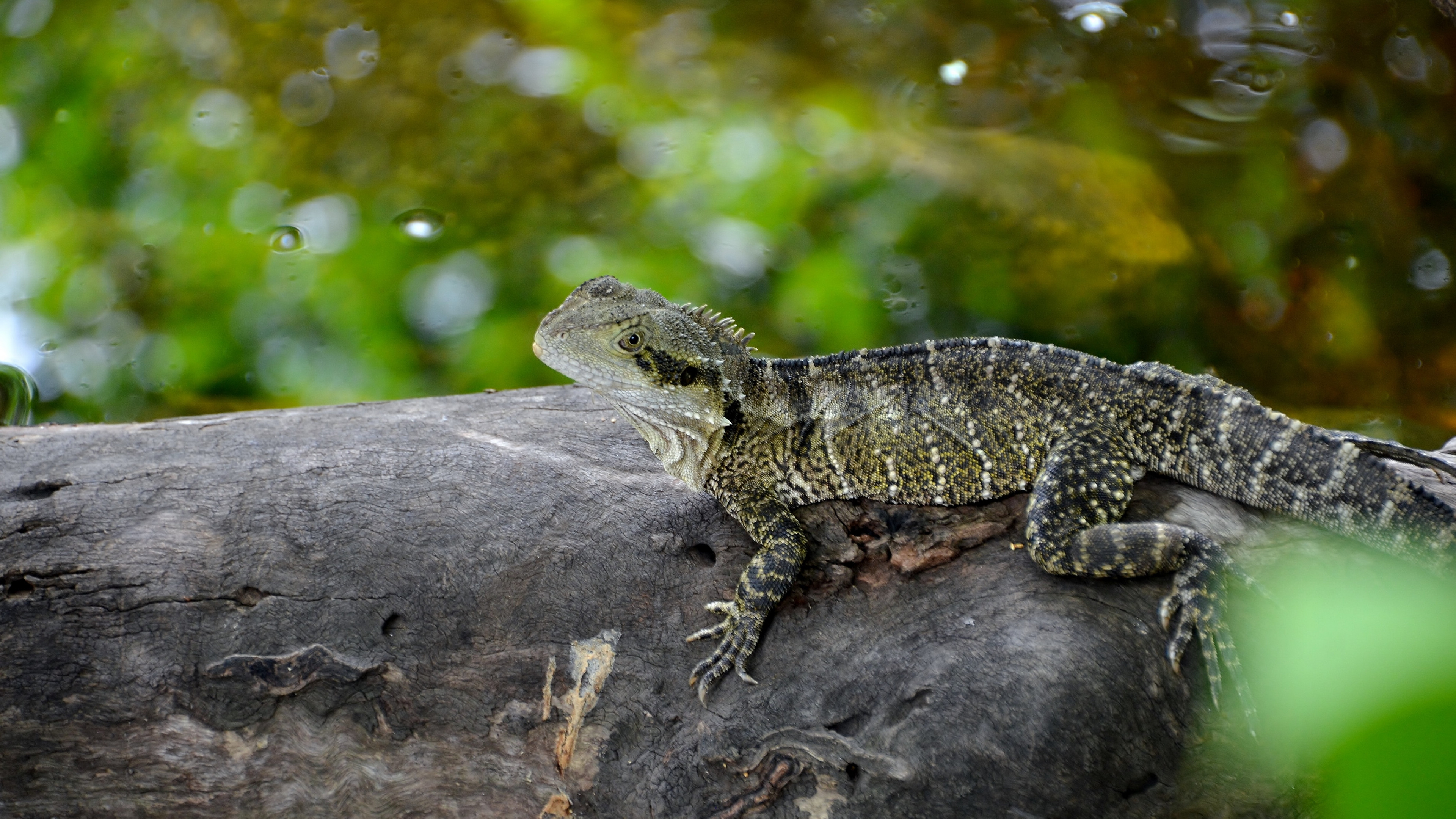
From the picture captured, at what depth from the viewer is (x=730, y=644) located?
3.01m

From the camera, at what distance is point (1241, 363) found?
209 inches

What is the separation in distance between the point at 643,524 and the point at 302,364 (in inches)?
116

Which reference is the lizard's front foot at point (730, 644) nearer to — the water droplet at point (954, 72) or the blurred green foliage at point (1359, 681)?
the blurred green foliage at point (1359, 681)

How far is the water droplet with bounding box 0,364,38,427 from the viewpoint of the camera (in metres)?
5.01

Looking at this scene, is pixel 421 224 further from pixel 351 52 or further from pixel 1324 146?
pixel 1324 146

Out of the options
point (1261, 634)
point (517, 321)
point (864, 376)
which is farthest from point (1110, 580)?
point (517, 321)

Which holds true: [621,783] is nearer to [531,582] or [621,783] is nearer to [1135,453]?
[531,582]

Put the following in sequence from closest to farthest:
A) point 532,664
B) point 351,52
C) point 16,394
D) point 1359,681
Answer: point 1359,681, point 532,664, point 16,394, point 351,52

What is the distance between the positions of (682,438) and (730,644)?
86cm

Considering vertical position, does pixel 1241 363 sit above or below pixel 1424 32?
below

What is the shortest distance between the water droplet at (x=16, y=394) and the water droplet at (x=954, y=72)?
6.03 meters

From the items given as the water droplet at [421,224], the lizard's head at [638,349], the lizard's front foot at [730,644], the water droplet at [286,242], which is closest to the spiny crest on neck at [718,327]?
the lizard's head at [638,349]

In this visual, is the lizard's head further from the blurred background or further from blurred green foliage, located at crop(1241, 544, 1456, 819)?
blurred green foliage, located at crop(1241, 544, 1456, 819)

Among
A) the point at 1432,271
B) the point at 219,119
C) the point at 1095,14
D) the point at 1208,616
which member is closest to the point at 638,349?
the point at 1208,616
